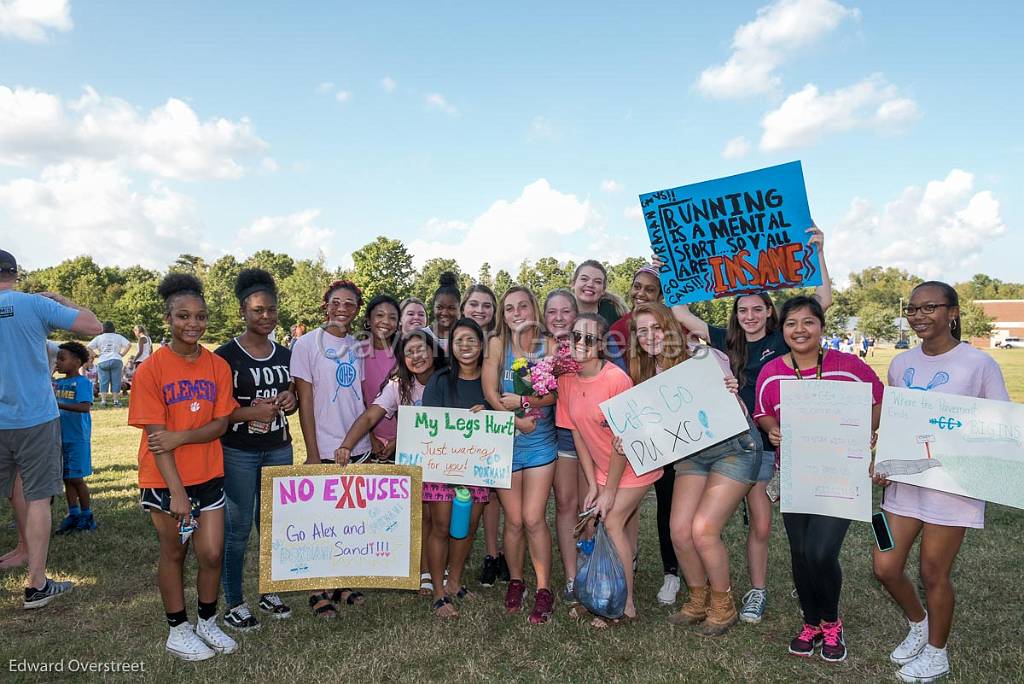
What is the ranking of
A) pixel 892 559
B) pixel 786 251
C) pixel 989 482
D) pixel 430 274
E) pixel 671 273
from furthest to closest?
1. pixel 430 274
2. pixel 671 273
3. pixel 786 251
4. pixel 892 559
5. pixel 989 482

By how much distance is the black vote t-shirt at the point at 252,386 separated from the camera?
14.2 feet

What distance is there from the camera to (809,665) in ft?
13.1

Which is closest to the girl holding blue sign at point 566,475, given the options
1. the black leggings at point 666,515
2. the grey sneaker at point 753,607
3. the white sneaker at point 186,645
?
the black leggings at point 666,515

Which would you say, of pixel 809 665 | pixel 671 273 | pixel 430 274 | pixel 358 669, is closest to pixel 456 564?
pixel 358 669

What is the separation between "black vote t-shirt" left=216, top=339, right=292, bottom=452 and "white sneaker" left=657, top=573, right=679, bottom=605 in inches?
127

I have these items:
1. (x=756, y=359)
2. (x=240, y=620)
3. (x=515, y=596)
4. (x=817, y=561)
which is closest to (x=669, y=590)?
(x=515, y=596)

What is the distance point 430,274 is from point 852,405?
72109mm

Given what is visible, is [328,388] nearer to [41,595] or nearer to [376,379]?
[376,379]

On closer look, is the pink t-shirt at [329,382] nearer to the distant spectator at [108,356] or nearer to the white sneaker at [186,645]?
the white sneaker at [186,645]

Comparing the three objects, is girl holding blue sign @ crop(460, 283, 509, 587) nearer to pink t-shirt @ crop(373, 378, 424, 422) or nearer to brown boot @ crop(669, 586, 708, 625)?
pink t-shirt @ crop(373, 378, 424, 422)

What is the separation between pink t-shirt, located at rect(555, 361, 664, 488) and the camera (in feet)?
14.9

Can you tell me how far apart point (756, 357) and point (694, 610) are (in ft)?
6.31

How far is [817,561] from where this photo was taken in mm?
3994

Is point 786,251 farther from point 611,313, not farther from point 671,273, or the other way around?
point 611,313
